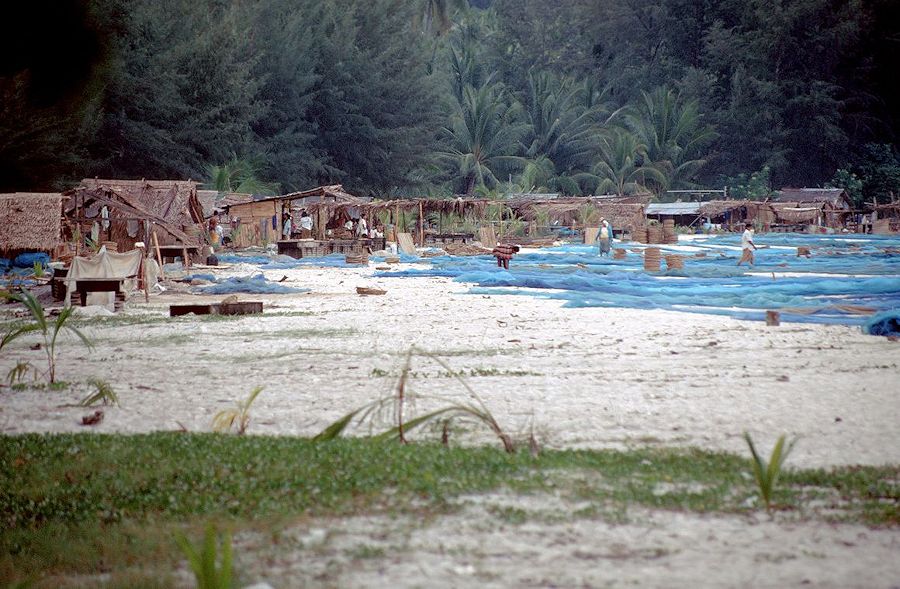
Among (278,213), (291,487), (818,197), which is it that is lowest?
(291,487)

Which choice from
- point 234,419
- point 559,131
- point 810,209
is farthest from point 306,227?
point 559,131

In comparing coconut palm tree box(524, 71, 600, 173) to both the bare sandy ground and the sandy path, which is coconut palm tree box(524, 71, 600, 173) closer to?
the bare sandy ground

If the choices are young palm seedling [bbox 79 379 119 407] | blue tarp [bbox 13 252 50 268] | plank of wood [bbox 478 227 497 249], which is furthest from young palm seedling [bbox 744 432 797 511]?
plank of wood [bbox 478 227 497 249]

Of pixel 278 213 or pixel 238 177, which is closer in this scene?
pixel 278 213

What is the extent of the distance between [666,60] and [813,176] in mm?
16044

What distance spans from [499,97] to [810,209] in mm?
22994

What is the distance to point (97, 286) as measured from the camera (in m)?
17.4

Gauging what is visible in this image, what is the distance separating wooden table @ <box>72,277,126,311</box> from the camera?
56.6ft

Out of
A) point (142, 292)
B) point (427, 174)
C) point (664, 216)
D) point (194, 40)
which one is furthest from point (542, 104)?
point (142, 292)

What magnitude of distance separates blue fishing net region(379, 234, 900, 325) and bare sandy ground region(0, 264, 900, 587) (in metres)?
1.09

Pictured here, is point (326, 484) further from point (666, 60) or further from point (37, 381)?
point (666, 60)

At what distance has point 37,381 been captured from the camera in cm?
1000

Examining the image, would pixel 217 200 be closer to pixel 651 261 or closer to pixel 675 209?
pixel 651 261

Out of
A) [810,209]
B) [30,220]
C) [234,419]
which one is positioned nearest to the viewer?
[234,419]
